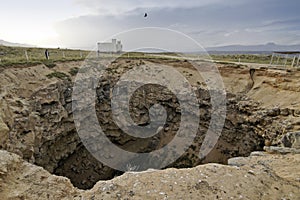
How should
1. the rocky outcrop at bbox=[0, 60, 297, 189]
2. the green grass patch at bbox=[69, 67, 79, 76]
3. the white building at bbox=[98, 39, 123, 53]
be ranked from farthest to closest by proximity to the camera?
the white building at bbox=[98, 39, 123, 53] < the green grass patch at bbox=[69, 67, 79, 76] < the rocky outcrop at bbox=[0, 60, 297, 189]

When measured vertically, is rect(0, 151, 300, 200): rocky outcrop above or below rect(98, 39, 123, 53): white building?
below

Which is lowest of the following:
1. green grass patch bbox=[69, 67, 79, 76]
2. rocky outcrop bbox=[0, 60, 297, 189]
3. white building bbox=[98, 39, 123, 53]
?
rocky outcrop bbox=[0, 60, 297, 189]

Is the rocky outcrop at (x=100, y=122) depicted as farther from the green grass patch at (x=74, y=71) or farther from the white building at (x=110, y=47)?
the white building at (x=110, y=47)

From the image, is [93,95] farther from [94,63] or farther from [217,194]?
[217,194]

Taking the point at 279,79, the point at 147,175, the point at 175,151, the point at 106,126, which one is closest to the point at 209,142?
the point at 175,151

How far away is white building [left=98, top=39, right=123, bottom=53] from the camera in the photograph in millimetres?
30281

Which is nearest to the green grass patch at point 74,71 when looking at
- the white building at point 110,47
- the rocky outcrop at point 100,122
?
the rocky outcrop at point 100,122

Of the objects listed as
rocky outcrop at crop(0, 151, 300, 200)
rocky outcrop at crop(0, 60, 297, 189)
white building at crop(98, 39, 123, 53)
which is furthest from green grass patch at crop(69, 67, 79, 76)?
rocky outcrop at crop(0, 151, 300, 200)

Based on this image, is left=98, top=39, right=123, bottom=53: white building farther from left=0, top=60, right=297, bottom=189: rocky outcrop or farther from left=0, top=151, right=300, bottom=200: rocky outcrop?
left=0, top=151, right=300, bottom=200: rocky outcrop

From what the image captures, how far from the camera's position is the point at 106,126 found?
2041 cm

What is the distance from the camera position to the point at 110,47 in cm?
3086

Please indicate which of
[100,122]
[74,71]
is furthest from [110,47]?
[100,122]

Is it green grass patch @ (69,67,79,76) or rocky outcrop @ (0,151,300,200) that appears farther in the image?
green grass patch @ (69,67,79,76)

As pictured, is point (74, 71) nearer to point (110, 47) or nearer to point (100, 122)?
point (100, 122)
